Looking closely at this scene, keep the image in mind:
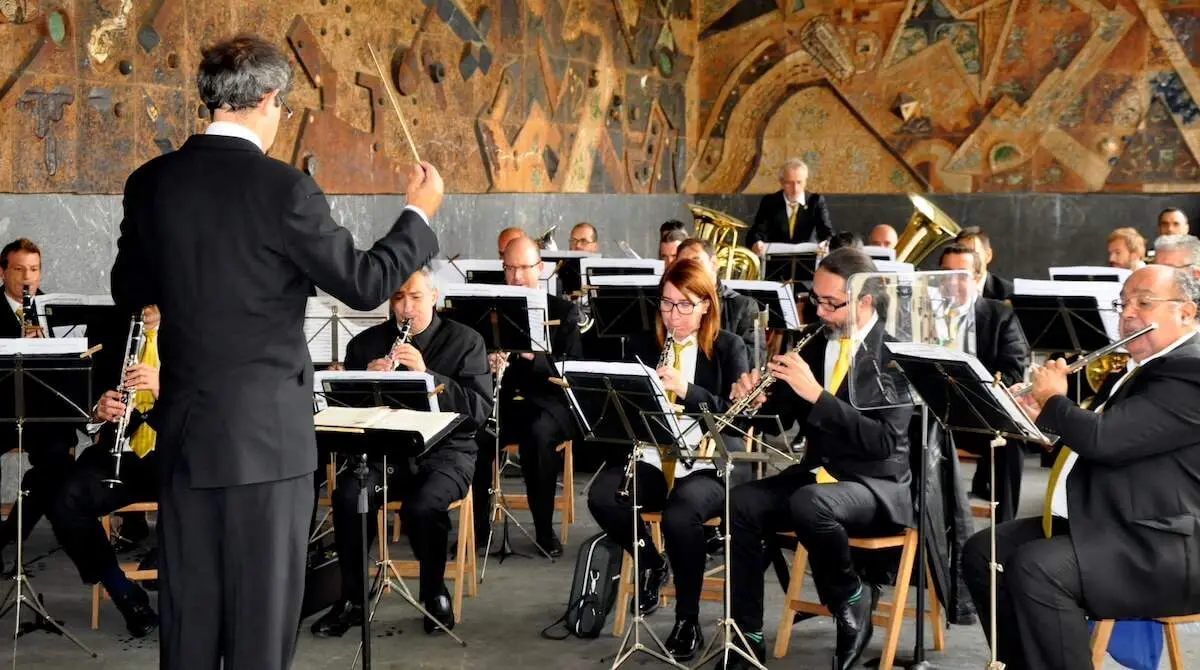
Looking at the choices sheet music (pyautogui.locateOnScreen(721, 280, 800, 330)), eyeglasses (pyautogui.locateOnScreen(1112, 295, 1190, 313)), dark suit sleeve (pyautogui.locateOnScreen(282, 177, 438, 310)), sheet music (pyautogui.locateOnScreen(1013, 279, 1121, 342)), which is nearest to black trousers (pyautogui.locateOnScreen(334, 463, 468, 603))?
dark suit sleeve (pyautogui.locateOnScreen(282, 177, 438, 310))

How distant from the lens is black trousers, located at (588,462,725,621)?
4.58 meters

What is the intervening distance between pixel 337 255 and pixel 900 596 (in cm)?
243

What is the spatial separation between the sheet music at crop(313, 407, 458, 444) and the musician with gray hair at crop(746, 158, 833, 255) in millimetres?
6805

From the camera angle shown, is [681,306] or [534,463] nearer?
[681,306]

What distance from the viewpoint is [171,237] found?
2715 millimetres

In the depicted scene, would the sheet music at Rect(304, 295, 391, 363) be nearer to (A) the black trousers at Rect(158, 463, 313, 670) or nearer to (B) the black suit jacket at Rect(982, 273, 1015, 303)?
(A) the black trousers at Rect(158, 463, 313, 670)

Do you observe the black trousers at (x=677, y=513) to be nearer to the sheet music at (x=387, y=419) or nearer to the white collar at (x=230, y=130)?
the sheet music at (x=387, y=419)

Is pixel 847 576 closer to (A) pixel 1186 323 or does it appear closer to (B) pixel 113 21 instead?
(A) pixel 1186 323

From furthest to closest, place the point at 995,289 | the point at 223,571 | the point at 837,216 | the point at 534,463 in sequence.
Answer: the point at 837,216 < the point at 995,289 < the point at 534,463 < the point at 223,571

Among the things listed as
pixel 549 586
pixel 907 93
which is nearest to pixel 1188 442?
pixel 549 586

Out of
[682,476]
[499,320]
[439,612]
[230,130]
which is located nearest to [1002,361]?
[682,476]

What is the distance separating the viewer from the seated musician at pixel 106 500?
15.9 feet

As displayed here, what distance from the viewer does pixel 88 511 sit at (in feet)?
16.0

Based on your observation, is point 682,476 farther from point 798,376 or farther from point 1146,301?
point 1146,301
